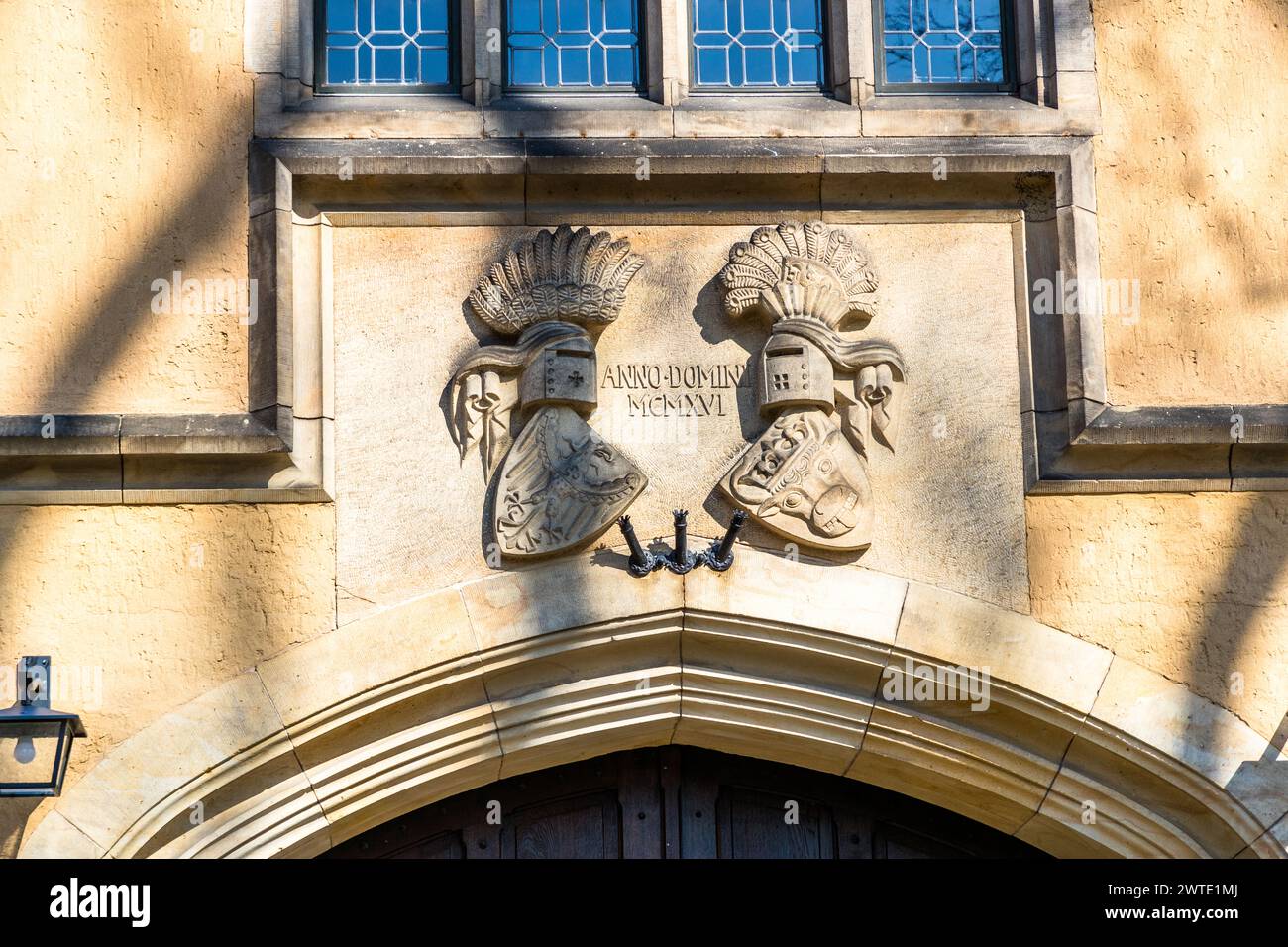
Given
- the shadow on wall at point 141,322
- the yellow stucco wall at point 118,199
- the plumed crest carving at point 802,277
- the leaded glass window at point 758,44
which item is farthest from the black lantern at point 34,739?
the leaded glass window at point 758,44

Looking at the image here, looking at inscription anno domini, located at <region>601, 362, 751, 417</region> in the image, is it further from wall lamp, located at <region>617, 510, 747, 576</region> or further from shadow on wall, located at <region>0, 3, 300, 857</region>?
shadow on wall, located at <region>0, 3, 300, 857</region>

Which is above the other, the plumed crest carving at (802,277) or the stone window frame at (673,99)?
the stone window frame at (673,99)

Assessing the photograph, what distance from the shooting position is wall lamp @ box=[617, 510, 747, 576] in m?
5.61

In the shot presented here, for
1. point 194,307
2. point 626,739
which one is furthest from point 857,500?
point 194,307

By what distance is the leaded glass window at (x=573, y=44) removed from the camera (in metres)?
6.15

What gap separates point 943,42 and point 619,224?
1223mm

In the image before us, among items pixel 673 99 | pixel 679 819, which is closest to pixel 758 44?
pixel 673 99

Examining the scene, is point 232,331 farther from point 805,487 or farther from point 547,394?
point 805,487

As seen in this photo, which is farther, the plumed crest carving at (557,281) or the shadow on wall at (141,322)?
the plumed crest carving at (557,281)

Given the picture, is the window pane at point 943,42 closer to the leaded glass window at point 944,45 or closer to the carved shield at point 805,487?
the leaded glass window at point 944,45

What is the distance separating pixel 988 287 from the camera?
19.5 feet

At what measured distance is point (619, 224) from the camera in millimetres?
5945

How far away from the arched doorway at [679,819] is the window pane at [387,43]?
220 centimetres

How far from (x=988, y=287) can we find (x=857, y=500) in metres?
0.80
